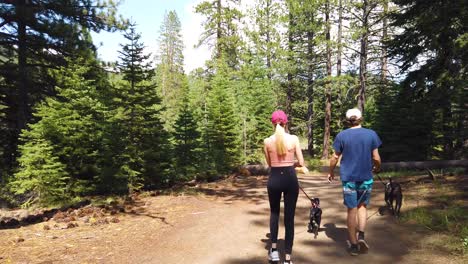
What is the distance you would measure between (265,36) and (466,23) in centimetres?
2061

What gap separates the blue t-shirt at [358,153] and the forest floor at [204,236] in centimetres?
144

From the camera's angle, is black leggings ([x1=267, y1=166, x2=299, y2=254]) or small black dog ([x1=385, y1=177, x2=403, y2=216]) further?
small black dog ([x1=385, y1=177, x2=403, y2=216])

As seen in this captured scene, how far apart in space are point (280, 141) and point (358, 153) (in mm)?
1382

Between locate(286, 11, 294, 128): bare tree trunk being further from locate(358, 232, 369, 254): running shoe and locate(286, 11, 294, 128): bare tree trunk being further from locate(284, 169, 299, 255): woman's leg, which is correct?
locate(284, 169, 299, 255): woman's leg

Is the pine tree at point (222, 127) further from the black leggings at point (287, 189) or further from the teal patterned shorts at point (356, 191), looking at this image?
the black leggings at point (287, 189)

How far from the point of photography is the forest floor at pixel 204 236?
19.2 feet

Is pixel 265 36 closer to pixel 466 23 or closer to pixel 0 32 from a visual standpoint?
pixel 466 23

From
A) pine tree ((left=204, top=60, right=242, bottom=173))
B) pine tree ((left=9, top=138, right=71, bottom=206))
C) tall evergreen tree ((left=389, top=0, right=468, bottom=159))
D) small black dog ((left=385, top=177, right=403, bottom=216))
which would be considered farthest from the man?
pine tree ((left=204, top=60, right=242, bottom=173))

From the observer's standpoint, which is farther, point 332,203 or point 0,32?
point 0,32

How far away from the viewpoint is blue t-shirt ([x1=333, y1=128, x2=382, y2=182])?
17.6 ft

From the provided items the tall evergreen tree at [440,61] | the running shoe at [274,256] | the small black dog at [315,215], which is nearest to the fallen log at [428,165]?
the tall evergreen tree at [440,61]

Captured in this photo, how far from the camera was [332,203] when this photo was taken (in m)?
9.51

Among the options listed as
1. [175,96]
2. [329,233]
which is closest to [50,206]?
[329,233]

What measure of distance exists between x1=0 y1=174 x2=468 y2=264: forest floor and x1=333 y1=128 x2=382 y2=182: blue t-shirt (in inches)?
56.6
